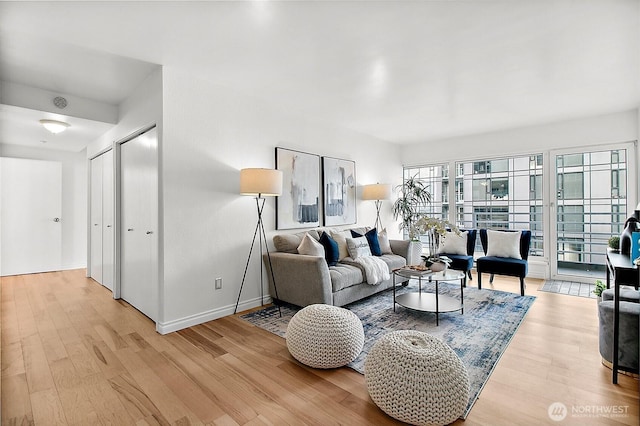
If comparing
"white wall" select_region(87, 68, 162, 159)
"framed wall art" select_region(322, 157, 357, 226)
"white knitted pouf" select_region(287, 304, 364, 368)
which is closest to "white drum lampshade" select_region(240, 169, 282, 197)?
"white wall" select_region(87, 68, 162, 159)

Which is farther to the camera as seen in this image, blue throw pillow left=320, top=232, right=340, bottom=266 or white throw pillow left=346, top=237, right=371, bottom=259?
white throw pillow left=346, top=237, right=371, bottom=259

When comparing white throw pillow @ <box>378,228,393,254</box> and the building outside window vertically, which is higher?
the building outside window

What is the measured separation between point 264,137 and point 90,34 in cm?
185

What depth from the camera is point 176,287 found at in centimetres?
296

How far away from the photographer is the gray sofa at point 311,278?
314 cm

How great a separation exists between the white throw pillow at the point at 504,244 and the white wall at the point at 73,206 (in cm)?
738

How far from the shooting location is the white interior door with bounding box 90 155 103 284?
4.66 m

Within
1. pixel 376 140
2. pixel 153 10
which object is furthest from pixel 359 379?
pixel 376 140

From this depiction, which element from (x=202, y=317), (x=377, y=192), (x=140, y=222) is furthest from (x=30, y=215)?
(x=377, y=192)

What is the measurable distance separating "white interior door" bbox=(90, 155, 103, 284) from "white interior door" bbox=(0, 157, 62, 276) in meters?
1.30

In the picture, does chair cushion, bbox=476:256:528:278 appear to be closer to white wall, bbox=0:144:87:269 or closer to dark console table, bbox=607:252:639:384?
dark console table, bbox=607:252:639:384

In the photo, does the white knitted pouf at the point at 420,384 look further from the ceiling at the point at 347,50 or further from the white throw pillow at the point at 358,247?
the ceiling at the point at 347,50

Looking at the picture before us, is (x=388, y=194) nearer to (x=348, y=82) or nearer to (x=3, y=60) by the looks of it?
(x=348, y=82)

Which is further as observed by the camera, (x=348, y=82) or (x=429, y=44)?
(x=348, y=82)
